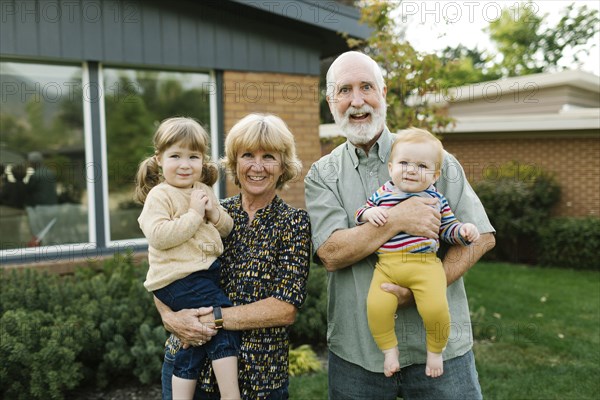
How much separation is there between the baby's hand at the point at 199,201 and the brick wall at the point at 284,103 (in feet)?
14.6

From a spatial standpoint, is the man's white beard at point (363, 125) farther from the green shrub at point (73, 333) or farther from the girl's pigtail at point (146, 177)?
the green shrub at point (73, 333)

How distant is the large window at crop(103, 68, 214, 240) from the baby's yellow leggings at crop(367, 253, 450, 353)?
5039 mm

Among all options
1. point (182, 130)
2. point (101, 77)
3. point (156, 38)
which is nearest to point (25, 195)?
point (101, 77)

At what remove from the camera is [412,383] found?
7.59ft

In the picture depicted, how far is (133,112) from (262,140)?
5086mm

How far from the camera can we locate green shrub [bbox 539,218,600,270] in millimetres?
10922

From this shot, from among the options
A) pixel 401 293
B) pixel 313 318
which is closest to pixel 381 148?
pixel 401 293

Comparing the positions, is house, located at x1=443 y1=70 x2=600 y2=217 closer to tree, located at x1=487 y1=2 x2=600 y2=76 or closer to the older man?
the older man

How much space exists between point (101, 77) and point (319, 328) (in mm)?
3862

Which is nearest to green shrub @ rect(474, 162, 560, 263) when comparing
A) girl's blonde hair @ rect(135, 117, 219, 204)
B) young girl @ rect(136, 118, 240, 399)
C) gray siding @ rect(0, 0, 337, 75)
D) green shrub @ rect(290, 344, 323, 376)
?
gray siding @ rect(0, 0, 337, 75)

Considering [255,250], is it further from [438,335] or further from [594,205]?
[594,205]

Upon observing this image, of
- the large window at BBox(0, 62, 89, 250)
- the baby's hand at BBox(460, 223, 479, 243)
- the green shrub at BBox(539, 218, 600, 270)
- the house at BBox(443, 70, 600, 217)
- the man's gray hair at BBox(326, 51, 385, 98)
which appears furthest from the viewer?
the house at BBox(443, 70, 600, 217)

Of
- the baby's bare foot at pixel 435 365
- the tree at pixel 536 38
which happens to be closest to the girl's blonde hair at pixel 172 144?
the baby's bare foot at pixel 435 365

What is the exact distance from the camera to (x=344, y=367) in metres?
2.43
